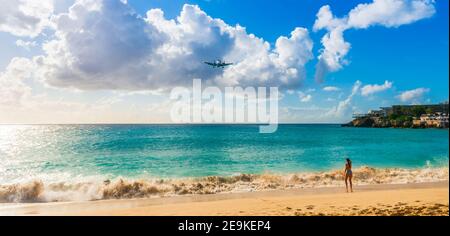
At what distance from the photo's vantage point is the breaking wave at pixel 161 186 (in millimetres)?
13625

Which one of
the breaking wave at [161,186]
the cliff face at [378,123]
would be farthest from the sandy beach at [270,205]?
the cliff face at [378,123]

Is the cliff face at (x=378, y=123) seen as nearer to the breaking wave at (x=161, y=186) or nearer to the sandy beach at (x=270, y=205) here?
the breaking wave at (x=161, y=186)

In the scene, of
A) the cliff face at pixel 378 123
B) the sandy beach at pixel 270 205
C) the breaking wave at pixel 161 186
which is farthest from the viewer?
the cliff face at pixel 378 123

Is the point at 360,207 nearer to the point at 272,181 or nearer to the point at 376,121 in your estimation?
the point at 272,181

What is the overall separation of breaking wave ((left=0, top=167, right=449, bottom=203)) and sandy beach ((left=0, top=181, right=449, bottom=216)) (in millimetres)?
1290

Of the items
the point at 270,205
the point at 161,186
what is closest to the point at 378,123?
the point at 161,186

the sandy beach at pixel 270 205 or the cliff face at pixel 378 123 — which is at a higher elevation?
the cliff face at pixel 378 123

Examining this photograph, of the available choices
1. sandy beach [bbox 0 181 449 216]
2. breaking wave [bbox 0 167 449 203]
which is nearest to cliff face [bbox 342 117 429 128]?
breaking wave [bbox 0 167 449 203]

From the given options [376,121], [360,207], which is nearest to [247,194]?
[360,207]

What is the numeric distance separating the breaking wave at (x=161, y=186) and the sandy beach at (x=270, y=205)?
50.8 inches

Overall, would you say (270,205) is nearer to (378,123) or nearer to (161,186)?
(161,186)

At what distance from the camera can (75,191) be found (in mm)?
14656
